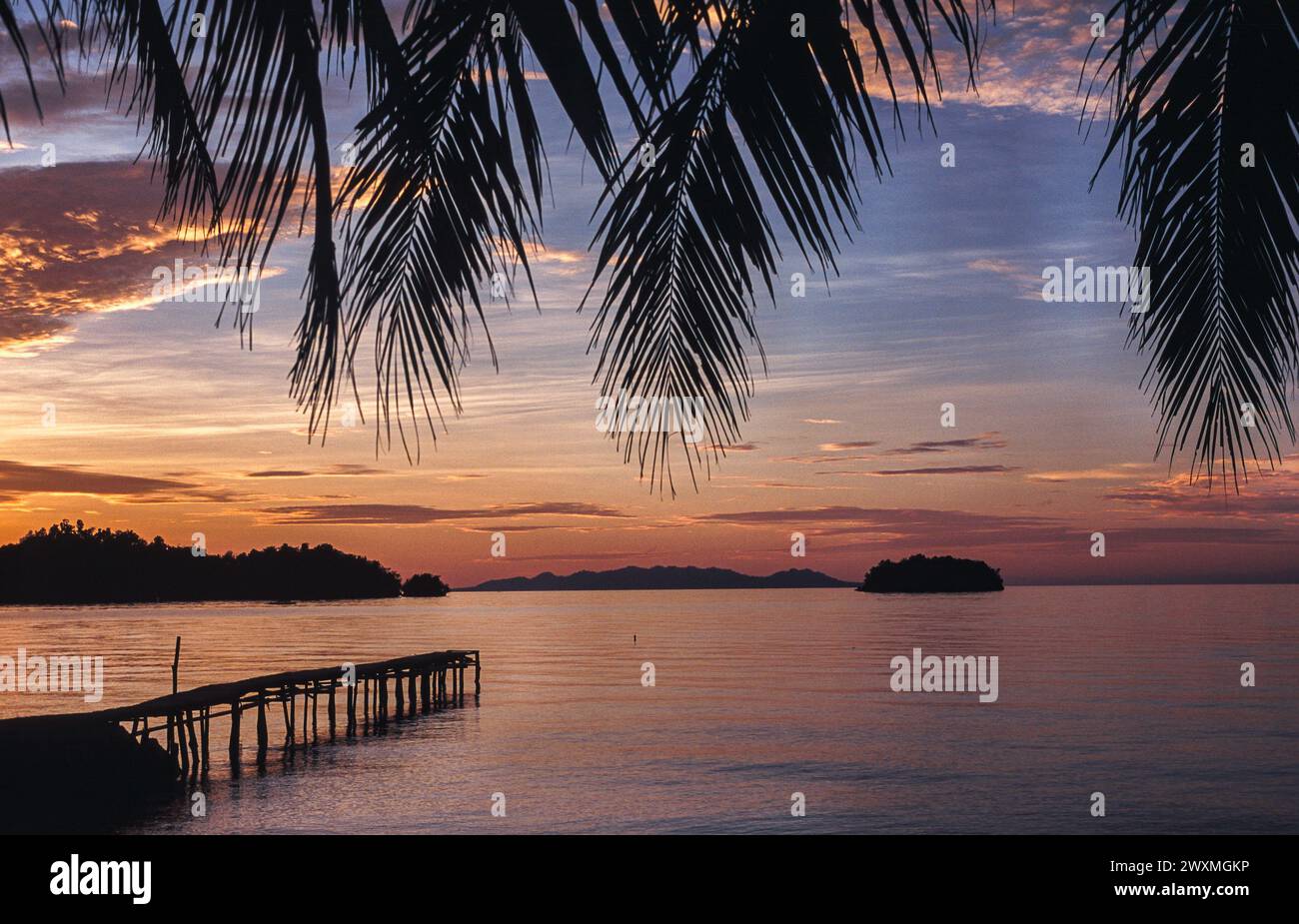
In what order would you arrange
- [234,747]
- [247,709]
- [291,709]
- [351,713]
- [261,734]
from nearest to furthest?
[234,747] → [261,734] → [291,709] → [247,709] → [351,713]

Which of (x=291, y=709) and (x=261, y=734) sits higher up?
(x=291, y=709)

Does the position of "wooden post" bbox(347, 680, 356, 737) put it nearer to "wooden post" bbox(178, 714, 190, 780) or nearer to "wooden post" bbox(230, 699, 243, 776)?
"wooden post" bbox(230, 699, 243, 776)

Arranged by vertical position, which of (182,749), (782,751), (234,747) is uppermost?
(182,749)

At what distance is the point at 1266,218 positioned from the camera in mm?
3201

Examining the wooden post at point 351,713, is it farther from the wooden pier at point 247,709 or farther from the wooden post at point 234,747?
the wooden post at point 234,747

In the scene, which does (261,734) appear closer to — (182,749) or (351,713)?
(182,749)

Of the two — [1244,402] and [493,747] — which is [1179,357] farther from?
[493,747]

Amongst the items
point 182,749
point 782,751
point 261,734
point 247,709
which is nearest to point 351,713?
point 247,709

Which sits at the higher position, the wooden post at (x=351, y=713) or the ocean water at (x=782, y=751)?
the wooden post at (x=351, y=713)

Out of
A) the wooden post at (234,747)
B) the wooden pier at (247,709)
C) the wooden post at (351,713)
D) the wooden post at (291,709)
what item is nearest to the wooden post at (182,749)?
the wooden pier at (247,709)

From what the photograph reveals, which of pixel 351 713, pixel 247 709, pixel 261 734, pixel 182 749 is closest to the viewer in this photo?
pixel 182 749

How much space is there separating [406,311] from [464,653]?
52.4 m

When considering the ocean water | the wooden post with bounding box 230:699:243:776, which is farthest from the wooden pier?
the ocean water
